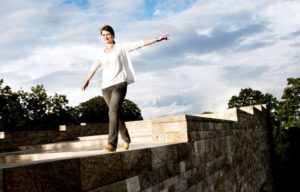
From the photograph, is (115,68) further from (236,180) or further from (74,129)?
(74,129)

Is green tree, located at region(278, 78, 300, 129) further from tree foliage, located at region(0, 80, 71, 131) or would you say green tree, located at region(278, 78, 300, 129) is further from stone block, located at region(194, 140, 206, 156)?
stone block, located at region(194, 140, 206, 156)

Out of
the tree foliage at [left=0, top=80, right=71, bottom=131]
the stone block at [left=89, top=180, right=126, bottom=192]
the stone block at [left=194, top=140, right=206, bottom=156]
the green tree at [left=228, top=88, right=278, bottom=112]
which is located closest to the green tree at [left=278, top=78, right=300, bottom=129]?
the green tree at [left=228, top=88, right=278, bottom=112]

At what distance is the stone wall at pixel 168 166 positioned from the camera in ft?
9.84

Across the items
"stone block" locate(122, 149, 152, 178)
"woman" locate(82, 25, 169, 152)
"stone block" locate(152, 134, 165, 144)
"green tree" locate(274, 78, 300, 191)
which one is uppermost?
"woman" locate(82, 25, 169, 152)

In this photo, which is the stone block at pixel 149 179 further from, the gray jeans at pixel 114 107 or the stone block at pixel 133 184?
the gray jeans at pixel 114 107

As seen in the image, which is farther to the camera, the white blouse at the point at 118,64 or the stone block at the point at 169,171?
the stone block at the point at 169,171

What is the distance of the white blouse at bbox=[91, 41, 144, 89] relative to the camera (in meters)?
4.74

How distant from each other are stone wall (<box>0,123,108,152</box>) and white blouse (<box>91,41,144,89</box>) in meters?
7.73

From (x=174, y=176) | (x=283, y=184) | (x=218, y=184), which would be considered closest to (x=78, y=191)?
(x=174, y=176)

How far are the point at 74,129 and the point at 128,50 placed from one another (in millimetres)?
10301

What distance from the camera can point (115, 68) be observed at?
15.6 ft

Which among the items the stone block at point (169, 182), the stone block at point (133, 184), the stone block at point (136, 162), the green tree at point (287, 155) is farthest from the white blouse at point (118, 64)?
the green tree at point (287, 155)

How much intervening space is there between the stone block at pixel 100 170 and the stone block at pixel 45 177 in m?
0.11

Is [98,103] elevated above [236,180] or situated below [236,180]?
above
